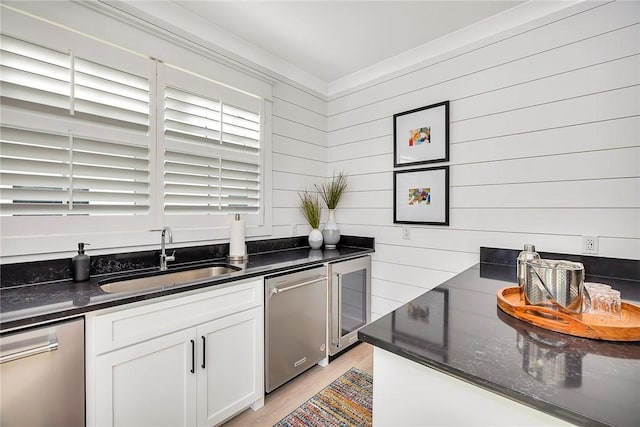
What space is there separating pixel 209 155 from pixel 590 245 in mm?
2507

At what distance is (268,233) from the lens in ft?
8.38

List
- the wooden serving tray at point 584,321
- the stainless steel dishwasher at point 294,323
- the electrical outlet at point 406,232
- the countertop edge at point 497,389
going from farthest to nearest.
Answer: the electrical outlet at point 406,232 → the stainless steel dishwasher at point 294,323 → the wooden serving tray at point 584,321 → the countertop edge at point 497,389

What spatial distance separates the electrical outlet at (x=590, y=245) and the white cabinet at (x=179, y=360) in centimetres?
194

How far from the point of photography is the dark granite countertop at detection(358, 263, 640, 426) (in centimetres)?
60

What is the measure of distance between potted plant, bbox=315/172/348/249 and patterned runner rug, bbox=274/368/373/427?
45.4 inches

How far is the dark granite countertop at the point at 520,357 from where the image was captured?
0.60 meters

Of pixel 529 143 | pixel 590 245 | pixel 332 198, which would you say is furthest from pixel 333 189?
pixel 590 245

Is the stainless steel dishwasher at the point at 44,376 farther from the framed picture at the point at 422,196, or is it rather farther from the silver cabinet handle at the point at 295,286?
the framed picture at the point at 422,196

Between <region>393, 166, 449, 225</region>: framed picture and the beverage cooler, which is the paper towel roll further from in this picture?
<region>393, 166, 449, 225</region>: framed picture

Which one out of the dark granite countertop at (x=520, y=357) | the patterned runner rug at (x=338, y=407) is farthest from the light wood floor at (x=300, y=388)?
the dark granite countertop at (x=520, y=357)

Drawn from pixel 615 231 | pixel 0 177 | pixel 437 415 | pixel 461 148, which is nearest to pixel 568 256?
pixel 615 231

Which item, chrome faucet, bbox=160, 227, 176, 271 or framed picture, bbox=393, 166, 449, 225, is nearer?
chrome faucet, bbox=160, 227, 176, 271

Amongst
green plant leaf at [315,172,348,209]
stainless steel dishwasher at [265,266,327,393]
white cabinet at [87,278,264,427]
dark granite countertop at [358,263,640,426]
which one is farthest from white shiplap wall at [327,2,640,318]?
white cabinet at [87,278,264,427]

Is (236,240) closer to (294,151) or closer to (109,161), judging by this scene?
(109,161)
